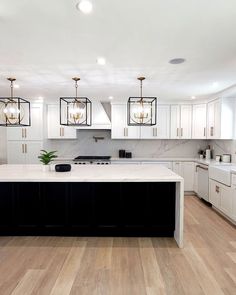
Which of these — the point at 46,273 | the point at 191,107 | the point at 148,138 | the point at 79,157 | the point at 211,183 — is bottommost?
the point at 46,273

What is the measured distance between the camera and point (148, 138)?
5.98 m

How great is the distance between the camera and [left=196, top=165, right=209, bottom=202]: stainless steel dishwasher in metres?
4.89

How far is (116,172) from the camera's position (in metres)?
3.40

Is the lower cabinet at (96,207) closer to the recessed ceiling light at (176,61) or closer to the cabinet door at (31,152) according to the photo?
the recessed ceiling light at (176,61)

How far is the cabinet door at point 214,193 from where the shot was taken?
4.34 m

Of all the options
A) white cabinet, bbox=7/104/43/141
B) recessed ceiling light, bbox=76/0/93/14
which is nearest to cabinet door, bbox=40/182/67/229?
recessed ceiling light, bbox=76/0/93/14

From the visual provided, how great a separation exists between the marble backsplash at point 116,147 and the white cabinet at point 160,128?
42 centimetres

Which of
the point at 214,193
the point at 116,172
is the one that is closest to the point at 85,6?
the point at 116,172

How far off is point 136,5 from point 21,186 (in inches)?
110

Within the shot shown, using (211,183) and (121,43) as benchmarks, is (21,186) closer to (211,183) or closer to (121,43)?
(121,43)

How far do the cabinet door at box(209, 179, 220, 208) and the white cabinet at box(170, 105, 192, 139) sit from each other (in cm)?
164

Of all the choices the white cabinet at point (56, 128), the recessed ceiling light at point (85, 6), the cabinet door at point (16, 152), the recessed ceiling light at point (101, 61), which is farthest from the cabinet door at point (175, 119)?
the recessed ceiling light at point (85, 6)

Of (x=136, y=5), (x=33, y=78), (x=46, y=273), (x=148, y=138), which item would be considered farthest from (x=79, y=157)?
(x=136, y=5)

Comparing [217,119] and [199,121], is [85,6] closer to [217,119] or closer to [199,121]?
[217,119]
